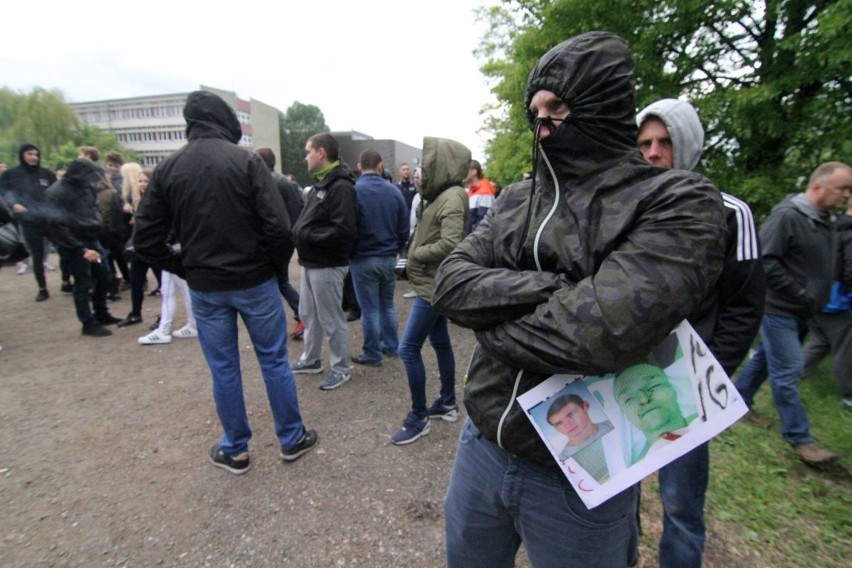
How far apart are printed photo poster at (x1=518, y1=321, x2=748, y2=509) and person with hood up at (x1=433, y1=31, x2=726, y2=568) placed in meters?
0.06

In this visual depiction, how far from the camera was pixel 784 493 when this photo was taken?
9.33 feet

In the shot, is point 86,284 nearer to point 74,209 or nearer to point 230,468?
point 74,209

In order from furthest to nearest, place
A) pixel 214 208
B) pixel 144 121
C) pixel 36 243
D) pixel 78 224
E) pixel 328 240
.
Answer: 1. pixel 144 121
2. pixel 36 243
3. pixel 78 224
4. pixel 328 240
5. pixel 214 208

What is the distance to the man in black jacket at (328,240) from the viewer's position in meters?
4.01

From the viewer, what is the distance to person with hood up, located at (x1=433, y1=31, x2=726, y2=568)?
102 centimetres

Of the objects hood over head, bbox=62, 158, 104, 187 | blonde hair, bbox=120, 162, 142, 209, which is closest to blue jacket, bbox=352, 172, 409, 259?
hood over head, bbox=62, 158, 104, 187

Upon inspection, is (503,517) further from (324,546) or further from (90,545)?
(90,545)

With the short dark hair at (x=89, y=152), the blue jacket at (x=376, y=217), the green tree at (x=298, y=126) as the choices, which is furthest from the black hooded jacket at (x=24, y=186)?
the green tree at (x=298, y=126)

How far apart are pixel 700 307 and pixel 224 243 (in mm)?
2465

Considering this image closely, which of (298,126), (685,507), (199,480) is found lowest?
(199,480)

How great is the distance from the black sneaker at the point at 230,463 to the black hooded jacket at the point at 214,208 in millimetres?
1123

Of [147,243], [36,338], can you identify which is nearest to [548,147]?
[147,243]

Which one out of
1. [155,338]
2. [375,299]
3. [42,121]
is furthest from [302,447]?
[42,121]

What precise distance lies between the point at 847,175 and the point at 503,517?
328 cm
